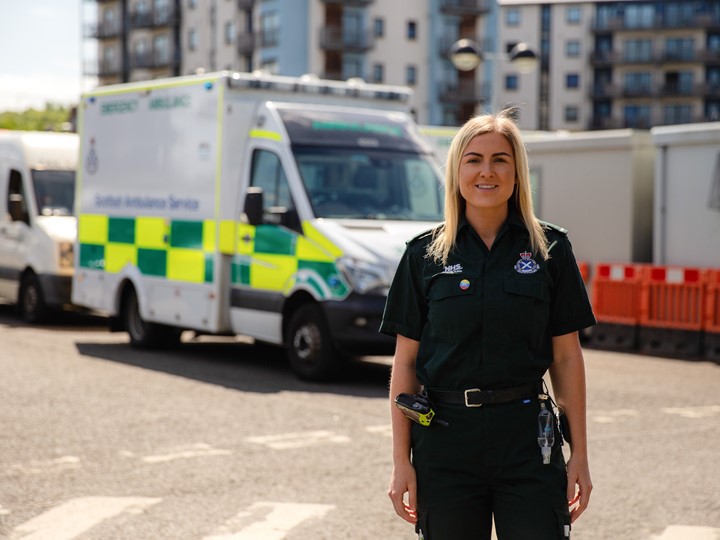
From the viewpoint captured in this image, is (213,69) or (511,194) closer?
(511,194)

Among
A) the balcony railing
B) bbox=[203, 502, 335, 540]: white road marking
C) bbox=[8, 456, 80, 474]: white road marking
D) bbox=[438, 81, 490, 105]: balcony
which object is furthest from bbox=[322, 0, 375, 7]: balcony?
bbox=[203, 502, 335, 540]: white road marking

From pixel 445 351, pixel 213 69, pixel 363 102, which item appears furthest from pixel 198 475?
pixel 213 69

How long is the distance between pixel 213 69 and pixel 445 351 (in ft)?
259

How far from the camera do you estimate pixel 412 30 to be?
76.9 metres

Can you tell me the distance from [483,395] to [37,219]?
48.4 ft

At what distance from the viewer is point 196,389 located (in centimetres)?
1120

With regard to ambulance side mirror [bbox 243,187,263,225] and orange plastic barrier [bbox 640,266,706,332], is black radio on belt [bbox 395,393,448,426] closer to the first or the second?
ambulance side mirror [bbox 243,187,263,225]

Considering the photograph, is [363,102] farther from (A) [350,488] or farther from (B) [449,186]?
(B) [449,186]

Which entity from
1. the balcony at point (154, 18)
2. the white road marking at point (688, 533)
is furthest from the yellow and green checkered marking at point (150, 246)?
the balcony at point (154, 18)

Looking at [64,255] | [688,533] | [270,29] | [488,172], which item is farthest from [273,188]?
[270,29]

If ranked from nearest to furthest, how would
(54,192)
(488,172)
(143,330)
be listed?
(488,172)
(143,330)
(54,192)

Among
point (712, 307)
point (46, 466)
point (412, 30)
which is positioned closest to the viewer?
point (46, 466)

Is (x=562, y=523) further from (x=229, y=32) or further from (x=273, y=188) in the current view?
(x=229, y=32)

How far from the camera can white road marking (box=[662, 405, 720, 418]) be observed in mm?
10078
